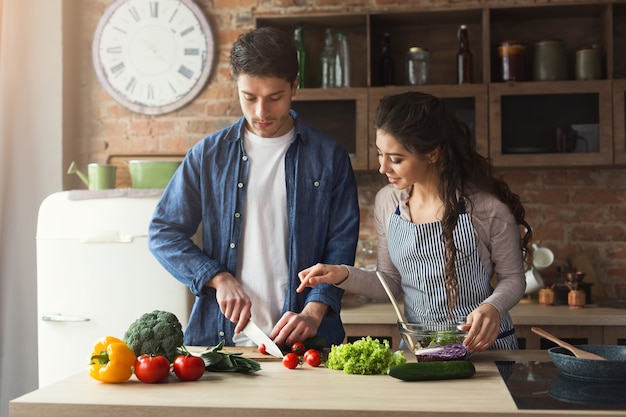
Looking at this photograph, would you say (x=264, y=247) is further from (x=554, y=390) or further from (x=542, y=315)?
(x=542, y=315)

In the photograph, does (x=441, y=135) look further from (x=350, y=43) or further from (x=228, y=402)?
(x=350, y=43)

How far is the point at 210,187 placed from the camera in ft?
8.18

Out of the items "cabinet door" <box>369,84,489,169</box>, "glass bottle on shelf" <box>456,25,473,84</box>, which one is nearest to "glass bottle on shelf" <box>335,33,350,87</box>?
"cabinet door" <box>369,84,489,169</box>

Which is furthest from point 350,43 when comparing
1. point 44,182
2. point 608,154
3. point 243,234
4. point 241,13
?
point 243,234

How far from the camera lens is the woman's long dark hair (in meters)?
2.33

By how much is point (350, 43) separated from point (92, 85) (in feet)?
4.68

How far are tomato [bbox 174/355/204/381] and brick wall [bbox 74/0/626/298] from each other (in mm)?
2379

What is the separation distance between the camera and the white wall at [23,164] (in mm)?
3969

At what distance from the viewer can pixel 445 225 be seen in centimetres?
233

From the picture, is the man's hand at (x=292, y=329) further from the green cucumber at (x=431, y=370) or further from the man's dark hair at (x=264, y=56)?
the man's dark hair at (x=264, y=56)

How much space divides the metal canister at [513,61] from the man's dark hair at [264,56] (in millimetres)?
1816

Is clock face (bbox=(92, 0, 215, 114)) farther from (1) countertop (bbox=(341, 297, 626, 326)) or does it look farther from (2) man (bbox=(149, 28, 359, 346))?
(2) man (bbox=(149, 28, 359, 346))

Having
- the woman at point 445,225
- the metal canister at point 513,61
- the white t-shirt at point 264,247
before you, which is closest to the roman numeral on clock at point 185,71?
the metal canister at point 513,61

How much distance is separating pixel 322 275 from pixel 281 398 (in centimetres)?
52
